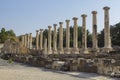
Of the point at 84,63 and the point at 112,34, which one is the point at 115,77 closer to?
the point at 84,63

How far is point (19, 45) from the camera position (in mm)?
64000

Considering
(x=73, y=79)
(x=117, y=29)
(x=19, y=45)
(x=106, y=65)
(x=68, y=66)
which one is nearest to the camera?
(x=73, y=79)

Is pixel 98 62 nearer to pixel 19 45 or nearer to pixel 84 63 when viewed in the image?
pixel 84 63

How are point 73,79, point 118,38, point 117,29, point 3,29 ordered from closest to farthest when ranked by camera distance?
point 73,79
point 118,38
point 117,29
point 3,29

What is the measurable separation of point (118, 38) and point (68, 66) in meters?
52.9

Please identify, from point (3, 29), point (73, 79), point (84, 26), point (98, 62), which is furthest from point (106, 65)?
point (3, 29)

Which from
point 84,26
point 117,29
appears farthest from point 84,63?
point 117,29

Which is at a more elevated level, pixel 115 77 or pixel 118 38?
pixel 118 38

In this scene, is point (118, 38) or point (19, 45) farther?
point (118, 38)

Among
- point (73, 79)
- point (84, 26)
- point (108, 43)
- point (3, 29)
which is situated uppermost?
point (3, 29)

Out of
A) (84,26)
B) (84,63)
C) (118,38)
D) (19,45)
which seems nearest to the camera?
(84,63)

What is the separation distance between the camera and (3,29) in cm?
11325

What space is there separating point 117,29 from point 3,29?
183ft

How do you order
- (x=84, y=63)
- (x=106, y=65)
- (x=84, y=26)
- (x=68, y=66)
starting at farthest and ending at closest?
Result: (x=84, y=26) < (x=68, y=66) < (x=84, y=63) < (x=106, y=65)
